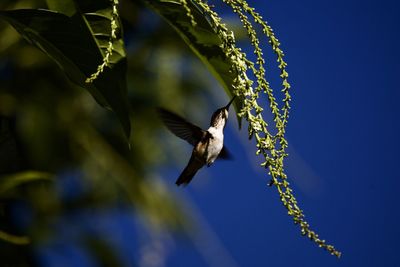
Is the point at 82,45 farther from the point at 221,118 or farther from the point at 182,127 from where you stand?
the point at 182,127

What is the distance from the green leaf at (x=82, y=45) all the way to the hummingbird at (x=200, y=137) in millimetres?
223

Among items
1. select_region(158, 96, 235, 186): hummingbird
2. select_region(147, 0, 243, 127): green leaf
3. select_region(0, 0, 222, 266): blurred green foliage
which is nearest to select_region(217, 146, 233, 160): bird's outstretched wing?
select_region(158, 96, 235, 186): hummingbird

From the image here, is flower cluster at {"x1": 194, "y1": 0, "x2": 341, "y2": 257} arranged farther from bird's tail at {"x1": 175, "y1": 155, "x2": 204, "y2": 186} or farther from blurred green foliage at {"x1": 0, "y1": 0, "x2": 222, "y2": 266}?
blurred green foliage at {"x1": 0, "y1": 0, "x2": 222, "y2": 266}

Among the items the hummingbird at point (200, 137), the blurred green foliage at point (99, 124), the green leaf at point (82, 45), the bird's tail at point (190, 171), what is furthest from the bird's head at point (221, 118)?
the blurred green foliage at point (99, 124)

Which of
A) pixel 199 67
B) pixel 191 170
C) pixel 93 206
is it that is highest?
pixel 191 170

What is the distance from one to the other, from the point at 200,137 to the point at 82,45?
0.50 meters

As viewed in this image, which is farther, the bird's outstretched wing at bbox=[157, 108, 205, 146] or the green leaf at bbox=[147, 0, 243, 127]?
the bird's outstretched wing at bbox=[157, 108, 205, 146]

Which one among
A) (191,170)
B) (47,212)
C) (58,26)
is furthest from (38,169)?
(58,26)

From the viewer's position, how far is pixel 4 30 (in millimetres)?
2348

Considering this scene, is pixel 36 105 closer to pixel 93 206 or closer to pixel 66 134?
pixel 66 134

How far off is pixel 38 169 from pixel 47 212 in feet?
0.57

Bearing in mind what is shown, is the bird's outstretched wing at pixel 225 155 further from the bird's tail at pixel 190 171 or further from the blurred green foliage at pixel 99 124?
the blurred green foliage at pixel 99 124

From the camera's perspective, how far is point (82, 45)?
84 cm

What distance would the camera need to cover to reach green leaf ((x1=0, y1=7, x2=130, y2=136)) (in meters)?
0.84
